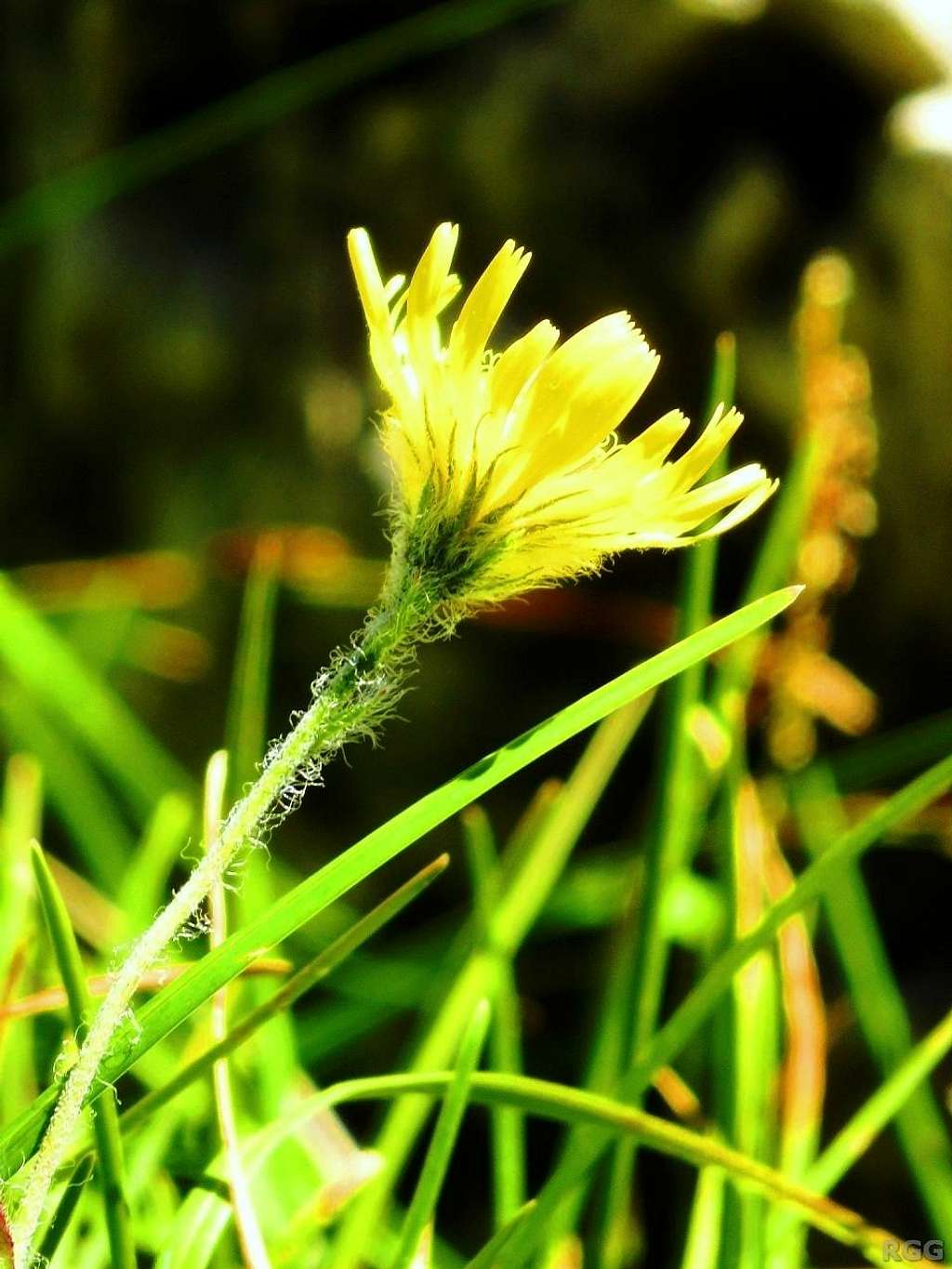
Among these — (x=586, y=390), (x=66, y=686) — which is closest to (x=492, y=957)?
(x=586, y=390)

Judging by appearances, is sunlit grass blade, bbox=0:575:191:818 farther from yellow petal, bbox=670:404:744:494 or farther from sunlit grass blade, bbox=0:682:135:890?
yellow petal, bbox=670:404:744:494

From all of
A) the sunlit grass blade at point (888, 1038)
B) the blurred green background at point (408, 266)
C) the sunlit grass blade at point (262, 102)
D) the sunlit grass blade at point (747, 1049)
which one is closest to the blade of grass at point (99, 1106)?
the sunlit grass blade at point (747, 1049)

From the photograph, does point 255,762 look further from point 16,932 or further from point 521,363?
point 521,363

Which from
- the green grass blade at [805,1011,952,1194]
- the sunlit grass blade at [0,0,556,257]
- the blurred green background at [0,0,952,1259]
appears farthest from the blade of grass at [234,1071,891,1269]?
the blurred green background at [0,0,952,1259]

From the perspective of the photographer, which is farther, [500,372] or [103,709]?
[103,709]

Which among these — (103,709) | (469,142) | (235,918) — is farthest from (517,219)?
(235,918)

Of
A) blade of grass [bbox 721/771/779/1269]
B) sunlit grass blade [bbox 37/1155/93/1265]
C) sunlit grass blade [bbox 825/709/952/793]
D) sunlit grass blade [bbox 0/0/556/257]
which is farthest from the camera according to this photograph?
sunlit grass blade [bbox 825/709/952/793]

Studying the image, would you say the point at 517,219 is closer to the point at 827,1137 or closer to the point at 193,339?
the point at 193,339
